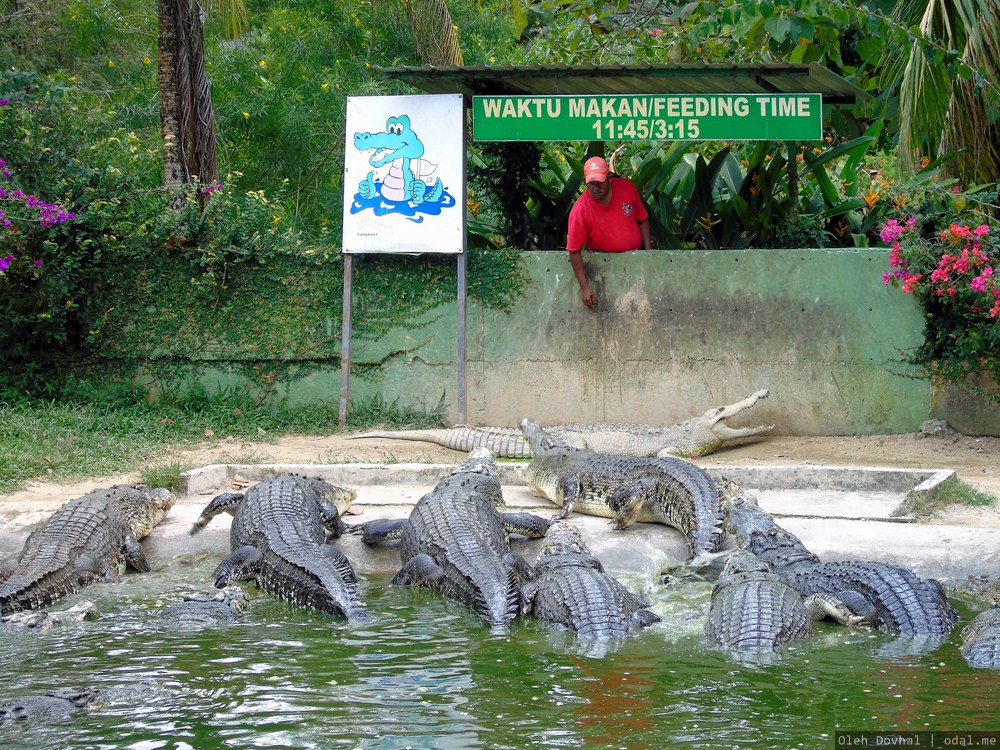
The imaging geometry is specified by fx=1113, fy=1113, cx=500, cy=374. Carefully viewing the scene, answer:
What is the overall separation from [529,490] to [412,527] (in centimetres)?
178

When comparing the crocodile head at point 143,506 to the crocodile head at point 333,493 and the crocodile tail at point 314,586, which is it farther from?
the crocodile tail at point 314,586

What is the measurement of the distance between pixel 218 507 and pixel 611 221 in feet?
13.4

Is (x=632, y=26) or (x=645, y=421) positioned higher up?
(x=632, y=26)

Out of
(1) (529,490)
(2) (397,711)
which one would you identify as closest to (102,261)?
(1) (529,490)

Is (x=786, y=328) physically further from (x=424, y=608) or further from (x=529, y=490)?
(x=424, y=608)

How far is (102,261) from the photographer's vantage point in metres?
9.66

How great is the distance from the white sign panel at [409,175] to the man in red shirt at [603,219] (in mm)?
934

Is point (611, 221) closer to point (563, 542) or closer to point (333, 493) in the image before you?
point (333, 493)

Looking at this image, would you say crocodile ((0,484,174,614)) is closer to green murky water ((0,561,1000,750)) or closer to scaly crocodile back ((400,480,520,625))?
green murky water ((0,561,1000,750))

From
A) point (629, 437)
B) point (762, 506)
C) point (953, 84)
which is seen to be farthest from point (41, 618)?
point (953, 84)

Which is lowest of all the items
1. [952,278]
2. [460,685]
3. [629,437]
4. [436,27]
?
[460,685]

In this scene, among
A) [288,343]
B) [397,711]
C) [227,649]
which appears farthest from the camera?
[288,343]

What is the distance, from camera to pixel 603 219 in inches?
356

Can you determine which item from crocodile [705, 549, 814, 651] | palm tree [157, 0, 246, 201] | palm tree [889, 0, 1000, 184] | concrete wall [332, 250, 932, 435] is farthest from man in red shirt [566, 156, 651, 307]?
crocodile [705, 549, 814, 651]
